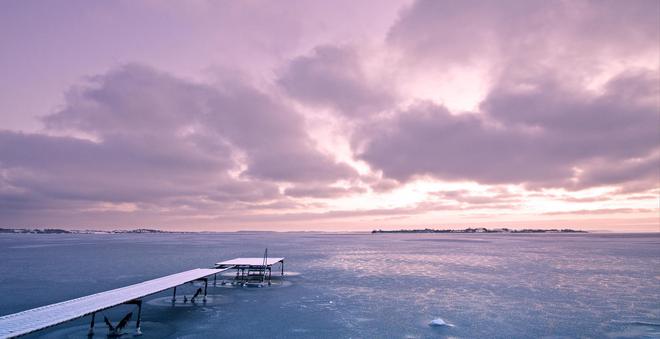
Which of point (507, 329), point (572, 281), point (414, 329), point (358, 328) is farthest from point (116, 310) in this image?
point (572, 281)

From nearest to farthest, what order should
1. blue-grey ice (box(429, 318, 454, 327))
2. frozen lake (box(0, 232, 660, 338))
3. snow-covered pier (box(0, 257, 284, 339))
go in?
1. snow-covered pier (box(0, 257, 284, 339))
2. frozen lake (box(0, 232, 660, 338))
3. blue-grey ice (box(429, 318, 454, 327))

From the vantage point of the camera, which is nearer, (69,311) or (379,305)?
(69,311)

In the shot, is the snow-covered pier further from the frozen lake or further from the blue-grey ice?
the blue-grey ice

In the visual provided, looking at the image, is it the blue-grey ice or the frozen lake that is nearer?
the frozen lake

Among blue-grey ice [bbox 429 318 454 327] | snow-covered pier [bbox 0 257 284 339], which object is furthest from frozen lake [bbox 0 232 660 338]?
snow-covered pier [bbox 0 257 284 339]

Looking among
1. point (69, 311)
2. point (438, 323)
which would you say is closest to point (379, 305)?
point (438, 323)

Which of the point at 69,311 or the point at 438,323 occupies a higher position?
the point at 69,311

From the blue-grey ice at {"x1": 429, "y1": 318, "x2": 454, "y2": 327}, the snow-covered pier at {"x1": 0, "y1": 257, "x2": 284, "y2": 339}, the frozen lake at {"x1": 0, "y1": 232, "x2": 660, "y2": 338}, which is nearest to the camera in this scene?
the snow-covered pier at {"x1": 0, "y1": 257, "x2": 284, "y2": 339}

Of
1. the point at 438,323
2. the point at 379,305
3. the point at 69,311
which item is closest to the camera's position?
the point at 69,311

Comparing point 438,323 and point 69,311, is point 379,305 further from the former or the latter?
point 69,311

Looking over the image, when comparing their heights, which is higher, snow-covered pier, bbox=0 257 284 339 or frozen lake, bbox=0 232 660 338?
snow-covered pier, bbox=0 257 284 339

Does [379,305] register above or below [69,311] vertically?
below

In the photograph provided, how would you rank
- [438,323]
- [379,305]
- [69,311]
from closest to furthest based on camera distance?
[69,311], [438,323], [379,305]

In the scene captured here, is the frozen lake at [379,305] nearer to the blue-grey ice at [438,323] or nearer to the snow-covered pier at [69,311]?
the blue-grey ice at [438,323]
